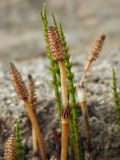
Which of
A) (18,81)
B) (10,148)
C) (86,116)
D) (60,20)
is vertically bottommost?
(10,148)

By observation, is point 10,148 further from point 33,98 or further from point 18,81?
point 33,98

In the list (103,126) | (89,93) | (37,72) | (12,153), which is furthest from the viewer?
(37,72)

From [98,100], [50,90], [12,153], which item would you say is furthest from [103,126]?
[12,153]

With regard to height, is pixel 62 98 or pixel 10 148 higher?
pixel 62 98

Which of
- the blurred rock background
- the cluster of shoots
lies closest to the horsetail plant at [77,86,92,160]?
the cluster of shoots

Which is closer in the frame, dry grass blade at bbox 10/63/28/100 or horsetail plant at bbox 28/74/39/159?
dry grass blade at bbox 10/63/28/100

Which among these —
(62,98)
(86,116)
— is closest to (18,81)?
(62,98)

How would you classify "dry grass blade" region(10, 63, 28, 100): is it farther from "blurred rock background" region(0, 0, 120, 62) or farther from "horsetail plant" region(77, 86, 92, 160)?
"blurred rock background" region(0, 0, 120, 62)

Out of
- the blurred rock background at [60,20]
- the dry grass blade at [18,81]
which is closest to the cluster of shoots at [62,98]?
the dry grass blade at [18,81]

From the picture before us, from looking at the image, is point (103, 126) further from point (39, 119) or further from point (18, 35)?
point (18, 35)
